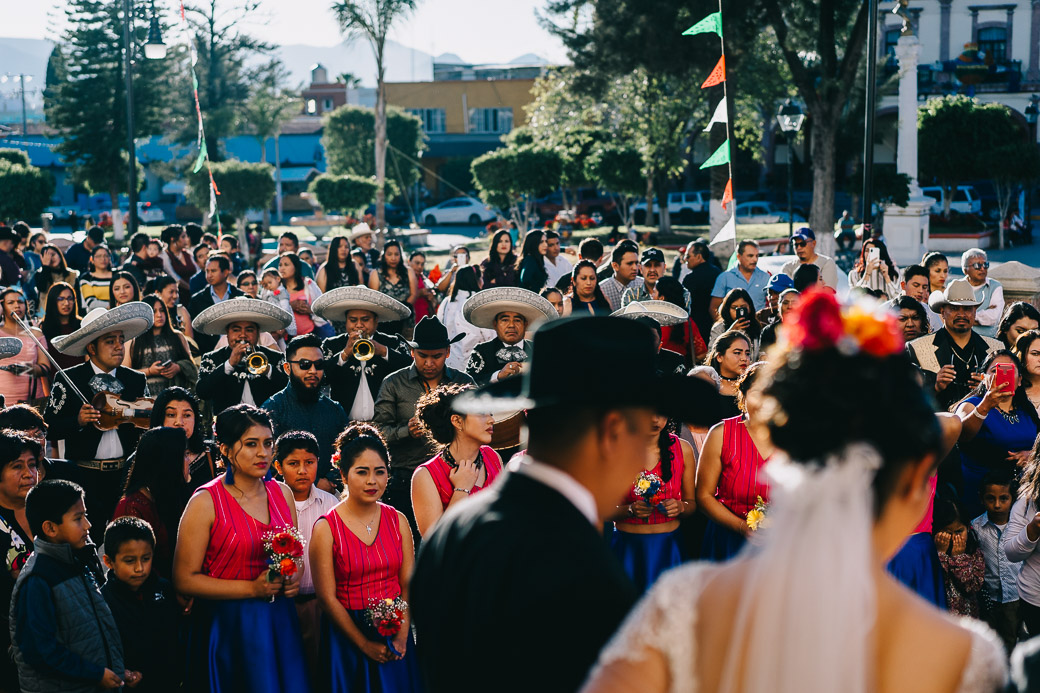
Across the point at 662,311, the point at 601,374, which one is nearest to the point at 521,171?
the point at 662,311

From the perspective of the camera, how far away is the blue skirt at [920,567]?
5.58 meters

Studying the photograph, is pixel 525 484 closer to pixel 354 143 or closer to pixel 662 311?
pixel 662 311

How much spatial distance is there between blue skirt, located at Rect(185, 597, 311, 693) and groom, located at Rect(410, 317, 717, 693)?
2.60 m

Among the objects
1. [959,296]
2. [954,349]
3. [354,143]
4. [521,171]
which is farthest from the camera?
[354,143]

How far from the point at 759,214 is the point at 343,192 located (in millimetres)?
16090

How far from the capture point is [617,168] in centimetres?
3591

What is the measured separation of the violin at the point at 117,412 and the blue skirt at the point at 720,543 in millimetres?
3568

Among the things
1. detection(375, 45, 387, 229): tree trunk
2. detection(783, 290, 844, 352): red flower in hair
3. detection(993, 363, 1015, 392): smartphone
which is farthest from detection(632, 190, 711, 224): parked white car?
detection(783, 290, 844, 352): red flower in hair

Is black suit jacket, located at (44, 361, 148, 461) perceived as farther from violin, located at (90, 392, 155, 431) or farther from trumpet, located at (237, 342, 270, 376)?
trumpet, located at (237, 342, 270, 376)

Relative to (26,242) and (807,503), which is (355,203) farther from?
(807,503)

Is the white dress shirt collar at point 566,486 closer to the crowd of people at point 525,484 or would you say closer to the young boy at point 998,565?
the crowd of people at point 525,484

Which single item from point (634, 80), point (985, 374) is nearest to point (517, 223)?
point (634, 80)

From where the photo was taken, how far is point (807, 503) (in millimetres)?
1888

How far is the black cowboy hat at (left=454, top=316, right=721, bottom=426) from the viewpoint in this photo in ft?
8.11
